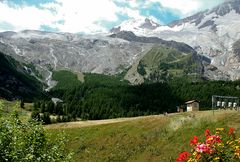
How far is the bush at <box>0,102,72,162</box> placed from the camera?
21938 millimetres

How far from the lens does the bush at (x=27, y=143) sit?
72.0 ft

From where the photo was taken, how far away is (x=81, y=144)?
86.5m

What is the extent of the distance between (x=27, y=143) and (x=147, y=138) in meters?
54.8

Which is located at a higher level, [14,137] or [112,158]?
[14,137]

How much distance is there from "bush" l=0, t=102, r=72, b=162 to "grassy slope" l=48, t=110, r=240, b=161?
1520 inches

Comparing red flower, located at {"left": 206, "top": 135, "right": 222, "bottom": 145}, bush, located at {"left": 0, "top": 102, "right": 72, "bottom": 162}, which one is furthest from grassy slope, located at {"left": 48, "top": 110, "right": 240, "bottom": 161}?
red flower, located at {"left": 206, "top": 135, "right": 222, "bottom": 145}

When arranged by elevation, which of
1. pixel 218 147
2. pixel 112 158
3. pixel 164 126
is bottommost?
pixel 112 158

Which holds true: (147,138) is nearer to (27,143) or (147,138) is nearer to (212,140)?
(27,143)

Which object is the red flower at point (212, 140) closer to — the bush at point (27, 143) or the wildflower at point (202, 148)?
the wildflower at point (202, 148)

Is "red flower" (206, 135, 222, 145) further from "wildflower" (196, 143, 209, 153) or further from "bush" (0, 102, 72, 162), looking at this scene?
"bush" (0, 102, 72, 162)

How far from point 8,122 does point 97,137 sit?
65.9 meters

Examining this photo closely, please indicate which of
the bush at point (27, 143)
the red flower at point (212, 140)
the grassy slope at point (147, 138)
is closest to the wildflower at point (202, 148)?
the red flower at point (212, 140)

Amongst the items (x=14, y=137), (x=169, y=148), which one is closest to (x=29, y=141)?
(x=14, y=137)

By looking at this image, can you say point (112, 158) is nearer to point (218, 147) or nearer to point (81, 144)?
point (81, 144)
